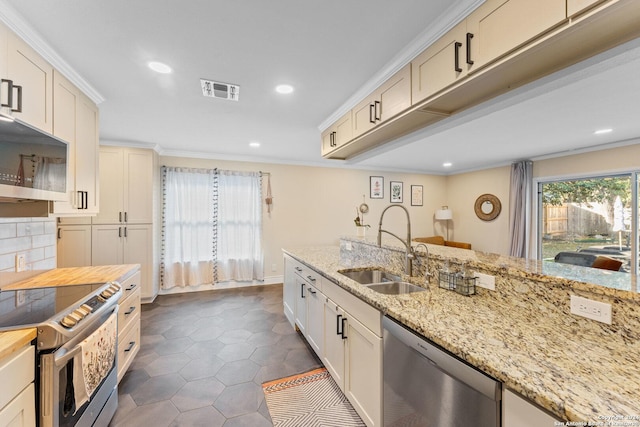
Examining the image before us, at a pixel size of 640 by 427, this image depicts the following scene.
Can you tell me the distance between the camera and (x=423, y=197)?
6555mm

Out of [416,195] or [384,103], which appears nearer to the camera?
[384,103]

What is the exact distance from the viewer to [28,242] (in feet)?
6.67

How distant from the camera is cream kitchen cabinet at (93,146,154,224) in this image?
3773 millimetres

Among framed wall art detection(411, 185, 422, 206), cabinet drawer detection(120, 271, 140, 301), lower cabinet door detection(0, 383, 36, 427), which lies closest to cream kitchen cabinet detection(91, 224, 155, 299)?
cabinet drawer detection(120, 271, 140, 301)

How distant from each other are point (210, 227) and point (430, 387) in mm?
4266

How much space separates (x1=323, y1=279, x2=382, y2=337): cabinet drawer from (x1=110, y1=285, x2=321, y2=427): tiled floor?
89 cm

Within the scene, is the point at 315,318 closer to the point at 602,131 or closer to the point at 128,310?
the point at 128,310

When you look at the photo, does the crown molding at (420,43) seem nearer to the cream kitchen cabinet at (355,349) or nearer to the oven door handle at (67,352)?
the cream kitchen cabinet at (355,349)

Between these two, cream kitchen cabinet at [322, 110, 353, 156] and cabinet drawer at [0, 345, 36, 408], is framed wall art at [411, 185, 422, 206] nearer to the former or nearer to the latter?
cream kitchen cabinet at [322, 110, 353, 156]

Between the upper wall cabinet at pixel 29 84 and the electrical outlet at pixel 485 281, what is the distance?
9.06 feet

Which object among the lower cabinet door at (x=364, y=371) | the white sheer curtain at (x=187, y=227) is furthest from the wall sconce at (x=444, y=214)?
the lower cabinet door at (x=364, y=371)

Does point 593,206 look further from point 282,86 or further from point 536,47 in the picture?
point 282,86

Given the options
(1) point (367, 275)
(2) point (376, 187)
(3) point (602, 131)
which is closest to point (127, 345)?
(1) point (367, 275)

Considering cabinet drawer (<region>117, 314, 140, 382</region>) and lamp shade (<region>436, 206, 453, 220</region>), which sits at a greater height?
lamp shade (<region>436, 206, 453, 220</region>)
